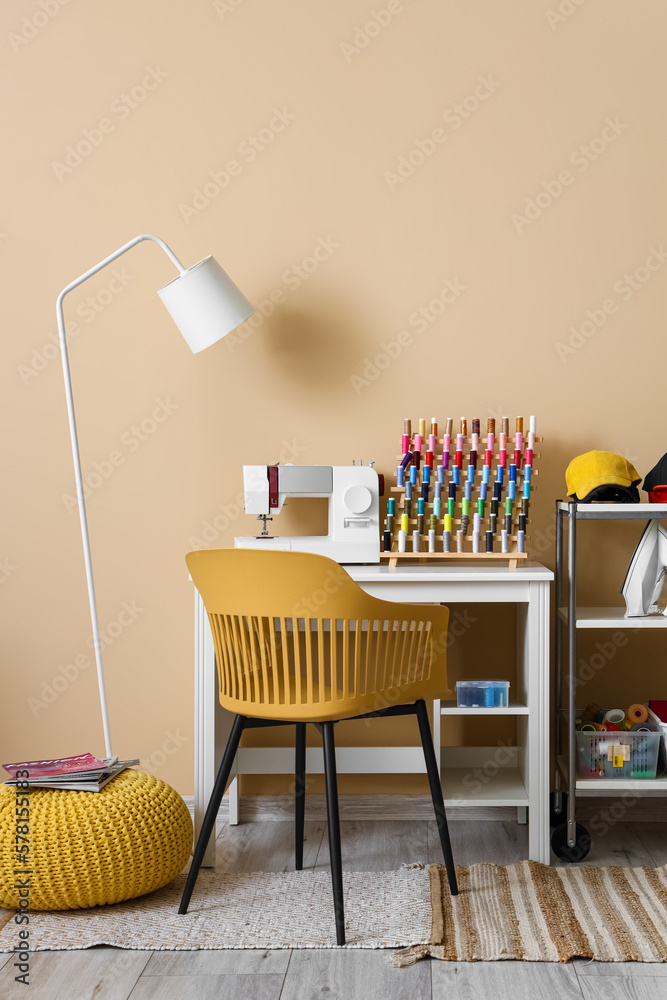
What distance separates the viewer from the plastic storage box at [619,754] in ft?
7.29

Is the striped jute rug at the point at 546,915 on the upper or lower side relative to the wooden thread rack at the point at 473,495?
lower

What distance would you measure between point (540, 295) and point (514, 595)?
96 cm

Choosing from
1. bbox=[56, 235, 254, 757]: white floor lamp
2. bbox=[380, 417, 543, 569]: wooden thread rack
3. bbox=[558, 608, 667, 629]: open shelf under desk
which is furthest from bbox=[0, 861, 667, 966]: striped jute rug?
bbox=[380, 417, 543, 569]: wooden thread rack

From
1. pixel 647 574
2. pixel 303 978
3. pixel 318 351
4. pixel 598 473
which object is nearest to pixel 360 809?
pixel 303 978

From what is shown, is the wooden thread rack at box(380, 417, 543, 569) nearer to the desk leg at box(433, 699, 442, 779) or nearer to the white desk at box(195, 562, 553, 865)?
the white desk at box(195, 562, 553, 865)

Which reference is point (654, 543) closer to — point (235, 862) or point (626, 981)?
point (626, 981)

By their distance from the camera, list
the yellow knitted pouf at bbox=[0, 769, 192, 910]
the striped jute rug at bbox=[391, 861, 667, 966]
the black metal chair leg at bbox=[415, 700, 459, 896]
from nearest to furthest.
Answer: the striped jute rug at bbox=[391, 861, 667, 966]
the yellow knitted pouf at bbox=[0, 769, 192, 910]
the black metal chair leg at bbox=[415, 700, 459, 896]

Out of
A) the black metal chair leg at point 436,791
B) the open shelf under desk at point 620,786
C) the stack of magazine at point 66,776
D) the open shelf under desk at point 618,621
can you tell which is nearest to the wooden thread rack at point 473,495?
the open shelf under desk at point 618,621

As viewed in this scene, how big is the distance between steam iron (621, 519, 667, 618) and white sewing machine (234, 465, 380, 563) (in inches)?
26.2

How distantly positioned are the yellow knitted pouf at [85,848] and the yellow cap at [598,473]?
4.42 ft

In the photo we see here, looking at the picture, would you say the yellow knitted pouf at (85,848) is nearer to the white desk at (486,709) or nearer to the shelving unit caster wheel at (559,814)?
the white desk at (486,709)

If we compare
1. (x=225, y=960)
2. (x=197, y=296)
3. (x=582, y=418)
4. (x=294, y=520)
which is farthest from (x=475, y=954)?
(x=197, y=296)

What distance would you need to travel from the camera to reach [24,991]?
5.35 ft

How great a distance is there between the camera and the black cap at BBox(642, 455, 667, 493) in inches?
90.1
